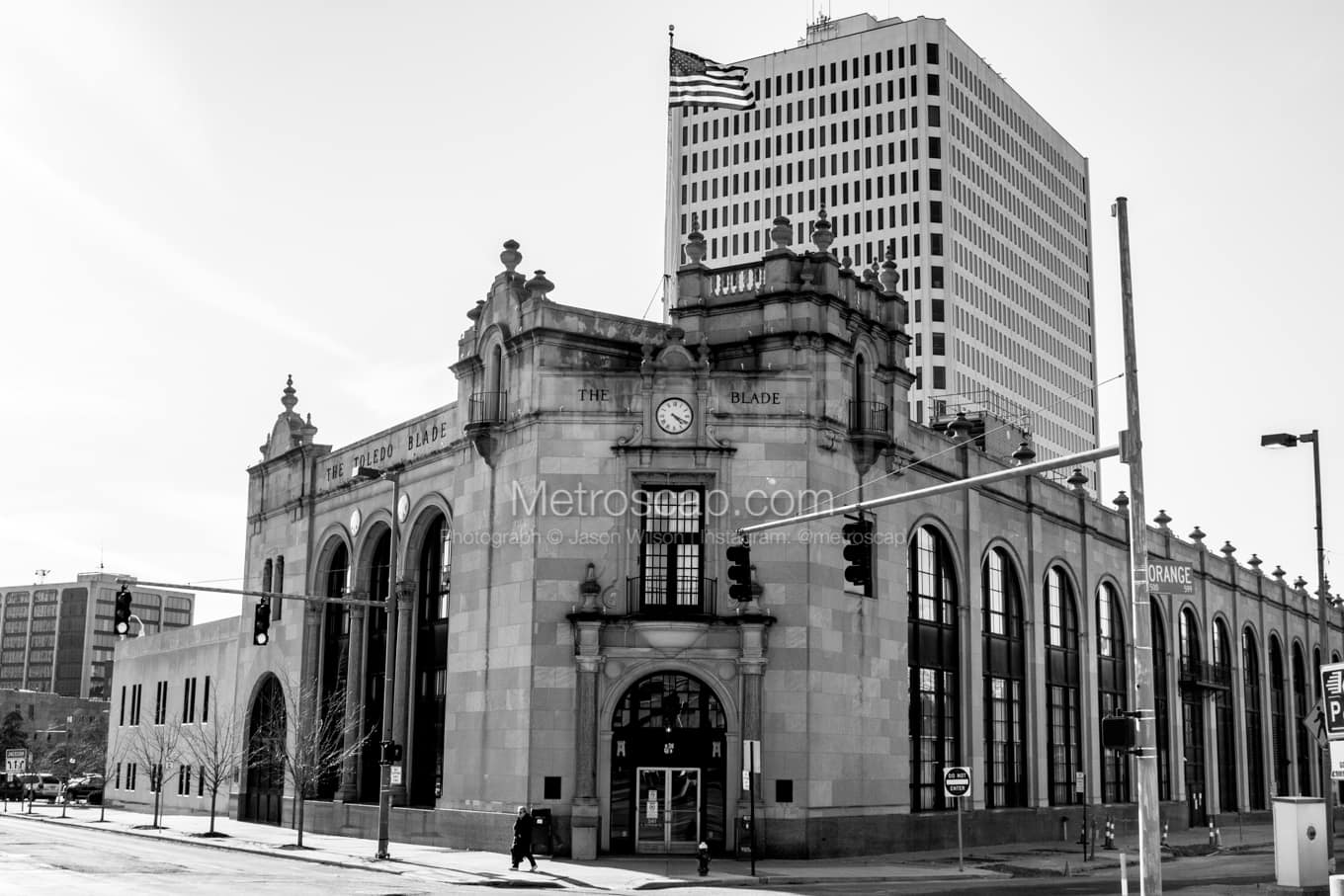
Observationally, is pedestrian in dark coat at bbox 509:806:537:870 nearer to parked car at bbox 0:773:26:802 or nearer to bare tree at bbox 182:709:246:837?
bare tree at bbox 182:709:246:837

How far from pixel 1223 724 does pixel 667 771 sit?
42.2 metres

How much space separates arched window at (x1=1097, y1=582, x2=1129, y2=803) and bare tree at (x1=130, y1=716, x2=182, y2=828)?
39.3m

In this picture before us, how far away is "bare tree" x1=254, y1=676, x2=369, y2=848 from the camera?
45.9m

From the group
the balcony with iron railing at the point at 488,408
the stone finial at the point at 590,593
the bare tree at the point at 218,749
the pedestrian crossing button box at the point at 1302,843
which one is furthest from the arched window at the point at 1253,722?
the bare tree at the point at 218,749

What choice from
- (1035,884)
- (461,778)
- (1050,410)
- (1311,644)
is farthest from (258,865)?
(1050,410)

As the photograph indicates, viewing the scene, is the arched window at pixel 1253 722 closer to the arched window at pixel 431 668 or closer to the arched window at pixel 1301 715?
the arched window at pixel 1301 715

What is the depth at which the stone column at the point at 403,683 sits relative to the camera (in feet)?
150

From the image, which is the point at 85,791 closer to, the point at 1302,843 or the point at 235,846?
the point at 235,846

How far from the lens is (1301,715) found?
3221 inches

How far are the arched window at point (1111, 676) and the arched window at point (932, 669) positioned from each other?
12402mm

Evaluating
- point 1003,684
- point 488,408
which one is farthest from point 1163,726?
point 488,408

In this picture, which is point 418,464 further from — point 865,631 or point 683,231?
point 683,231

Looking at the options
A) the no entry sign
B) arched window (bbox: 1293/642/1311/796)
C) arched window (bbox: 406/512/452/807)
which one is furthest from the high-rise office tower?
the no entry sign

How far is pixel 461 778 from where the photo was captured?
135 ft
